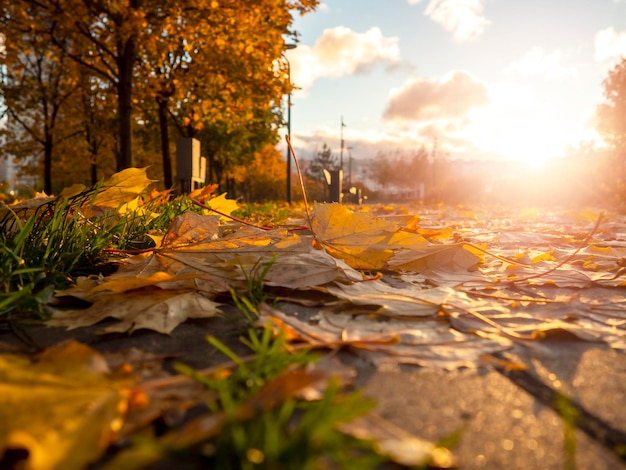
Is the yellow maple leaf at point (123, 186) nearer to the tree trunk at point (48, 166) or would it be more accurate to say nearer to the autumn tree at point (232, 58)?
the autumn tree at point (232, 58)

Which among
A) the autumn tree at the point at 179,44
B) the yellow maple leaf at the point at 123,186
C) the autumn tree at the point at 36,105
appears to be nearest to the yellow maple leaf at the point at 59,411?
the yellow maple leaf at the point at 123,186

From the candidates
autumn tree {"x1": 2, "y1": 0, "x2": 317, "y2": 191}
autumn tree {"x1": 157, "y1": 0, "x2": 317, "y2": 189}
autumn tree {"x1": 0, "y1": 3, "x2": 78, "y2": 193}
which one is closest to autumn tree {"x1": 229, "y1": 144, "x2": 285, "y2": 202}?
autumn tree {"x1": 0, "y1": 3, "x2": 78, "y2": 193}

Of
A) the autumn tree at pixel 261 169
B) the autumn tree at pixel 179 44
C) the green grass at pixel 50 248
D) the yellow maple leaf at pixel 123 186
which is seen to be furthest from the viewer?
the autumn tree at pixel 261 169

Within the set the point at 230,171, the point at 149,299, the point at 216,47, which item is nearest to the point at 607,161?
the point at 230,171

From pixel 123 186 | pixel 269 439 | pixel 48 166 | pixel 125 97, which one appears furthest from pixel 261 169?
pixel 269 439

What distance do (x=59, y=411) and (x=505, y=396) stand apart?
2.30 feet

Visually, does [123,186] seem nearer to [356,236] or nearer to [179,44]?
[356,236]

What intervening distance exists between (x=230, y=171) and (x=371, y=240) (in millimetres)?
25212

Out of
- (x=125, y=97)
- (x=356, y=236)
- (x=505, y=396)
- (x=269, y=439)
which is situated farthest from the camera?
(x=125, y=97)

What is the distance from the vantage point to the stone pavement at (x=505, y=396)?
62 centimetres

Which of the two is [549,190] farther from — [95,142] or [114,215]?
[114,215]

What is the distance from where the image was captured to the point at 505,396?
0.78 metres

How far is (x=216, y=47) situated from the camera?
9.91 m

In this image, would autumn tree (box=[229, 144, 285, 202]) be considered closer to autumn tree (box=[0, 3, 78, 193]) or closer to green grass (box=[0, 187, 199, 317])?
autumn tree (box=[0, 3, 78, 193])
